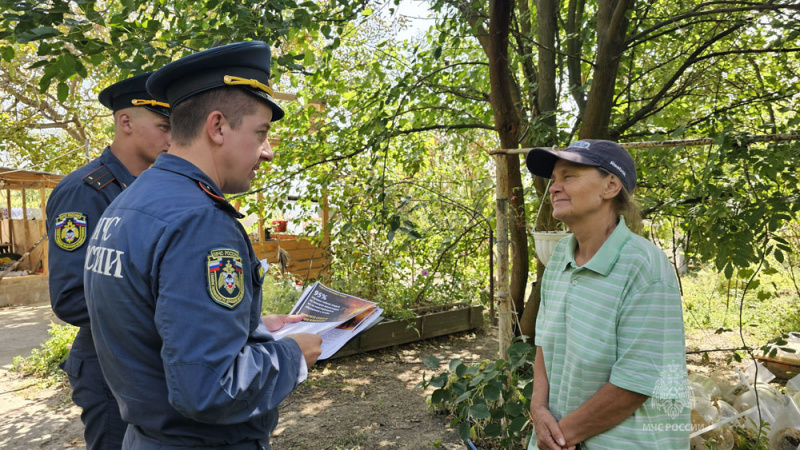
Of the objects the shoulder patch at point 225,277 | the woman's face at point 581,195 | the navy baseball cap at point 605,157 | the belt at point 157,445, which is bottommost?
the belt at point 157,445

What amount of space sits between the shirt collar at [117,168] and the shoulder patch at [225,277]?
130cm

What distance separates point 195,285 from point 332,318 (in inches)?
26.8

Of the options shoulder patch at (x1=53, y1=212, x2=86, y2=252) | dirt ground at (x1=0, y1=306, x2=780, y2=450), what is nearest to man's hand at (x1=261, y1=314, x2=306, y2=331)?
shoulder patch at (x1=53, y1=212, x2=86, y2=252)

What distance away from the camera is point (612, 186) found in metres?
1.66

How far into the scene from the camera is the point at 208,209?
105 centimetres

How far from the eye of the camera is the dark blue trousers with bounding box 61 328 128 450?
1.78m

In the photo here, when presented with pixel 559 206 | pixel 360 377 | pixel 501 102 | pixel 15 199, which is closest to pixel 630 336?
pixel 559 206

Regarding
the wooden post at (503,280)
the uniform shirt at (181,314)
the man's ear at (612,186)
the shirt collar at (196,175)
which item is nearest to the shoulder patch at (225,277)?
the uniform shirt at (181,314)

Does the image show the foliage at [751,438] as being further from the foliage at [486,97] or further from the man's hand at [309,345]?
the man's hand at [309,345]

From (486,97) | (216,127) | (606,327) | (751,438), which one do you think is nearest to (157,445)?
(216,127)

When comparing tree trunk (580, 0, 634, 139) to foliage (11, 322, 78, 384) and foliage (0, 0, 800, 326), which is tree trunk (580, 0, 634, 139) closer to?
foliage (0, 0, 800, 326)

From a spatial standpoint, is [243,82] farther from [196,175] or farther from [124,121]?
[124,121]

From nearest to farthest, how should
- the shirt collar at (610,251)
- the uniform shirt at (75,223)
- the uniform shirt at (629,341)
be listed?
1. the uniform shirt at (629,341)
2. the shirt collar at (610,251)
3. the uniform shirt at (75,223)

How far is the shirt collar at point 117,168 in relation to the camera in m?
2.03
